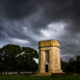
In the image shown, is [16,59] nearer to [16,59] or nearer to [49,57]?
[16,59]

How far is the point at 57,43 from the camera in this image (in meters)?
31.1

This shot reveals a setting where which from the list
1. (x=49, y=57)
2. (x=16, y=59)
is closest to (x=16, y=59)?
(x=16, y=59)

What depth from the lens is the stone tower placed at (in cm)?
2962

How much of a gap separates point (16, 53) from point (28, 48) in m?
4.42

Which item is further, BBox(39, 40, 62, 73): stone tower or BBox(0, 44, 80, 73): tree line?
BBox(0, 44, 80, 73): tree line

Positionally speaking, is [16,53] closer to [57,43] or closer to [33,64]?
[33,64]

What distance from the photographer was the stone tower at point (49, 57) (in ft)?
97.2

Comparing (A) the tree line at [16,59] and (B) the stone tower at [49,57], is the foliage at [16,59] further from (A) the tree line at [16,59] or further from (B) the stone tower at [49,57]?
(B) the stone tower at [49,57]

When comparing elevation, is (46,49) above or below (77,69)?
above

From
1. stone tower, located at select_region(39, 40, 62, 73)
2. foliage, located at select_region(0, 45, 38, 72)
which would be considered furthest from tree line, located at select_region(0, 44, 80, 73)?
stone tower, located at select_region(39, 40, 62, 73)

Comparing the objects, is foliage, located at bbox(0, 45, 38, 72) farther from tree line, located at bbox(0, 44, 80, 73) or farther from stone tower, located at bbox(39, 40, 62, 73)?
stone tower, located at bbox(39, 40, 62, 73)

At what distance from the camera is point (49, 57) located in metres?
30.1

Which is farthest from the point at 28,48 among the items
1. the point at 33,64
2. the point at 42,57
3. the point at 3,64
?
the point at 42,57

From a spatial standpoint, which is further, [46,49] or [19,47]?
[19,47]
